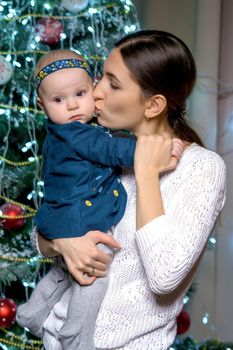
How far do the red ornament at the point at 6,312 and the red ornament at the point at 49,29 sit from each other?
3.32ft

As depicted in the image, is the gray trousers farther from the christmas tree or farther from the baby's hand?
the christmas tree

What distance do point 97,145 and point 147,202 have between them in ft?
0.69

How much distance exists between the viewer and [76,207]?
5.16 ft

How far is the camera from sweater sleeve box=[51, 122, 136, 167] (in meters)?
1.56

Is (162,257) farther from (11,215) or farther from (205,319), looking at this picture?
(205,319)

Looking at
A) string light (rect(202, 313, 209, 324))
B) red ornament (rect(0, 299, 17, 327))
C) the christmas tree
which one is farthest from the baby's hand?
string light (rect(202, 313, 209, 324))

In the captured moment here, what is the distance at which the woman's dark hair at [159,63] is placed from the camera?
1577 mm

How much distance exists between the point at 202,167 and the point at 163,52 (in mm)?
291

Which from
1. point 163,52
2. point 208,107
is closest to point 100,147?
point 163,52

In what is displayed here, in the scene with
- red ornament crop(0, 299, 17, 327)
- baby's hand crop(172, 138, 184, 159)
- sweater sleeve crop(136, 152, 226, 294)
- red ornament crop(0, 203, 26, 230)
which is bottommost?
red ornament crop(0, 299, 17, 327)

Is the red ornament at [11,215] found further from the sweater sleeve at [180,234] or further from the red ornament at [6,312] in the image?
the sweater sleeve at [180,234]

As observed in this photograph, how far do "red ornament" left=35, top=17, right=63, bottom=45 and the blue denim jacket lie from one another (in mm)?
991

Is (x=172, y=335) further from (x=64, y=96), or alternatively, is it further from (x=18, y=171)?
(x=18, y=171)

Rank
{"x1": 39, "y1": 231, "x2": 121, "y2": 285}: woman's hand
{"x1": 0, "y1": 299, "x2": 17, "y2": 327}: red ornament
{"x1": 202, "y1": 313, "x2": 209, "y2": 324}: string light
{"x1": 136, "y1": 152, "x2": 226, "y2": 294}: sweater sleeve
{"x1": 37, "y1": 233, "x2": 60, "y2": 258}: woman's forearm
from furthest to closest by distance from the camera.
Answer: {"x1": 202, "y1": 313, "x2": 209, "y2": 324}: string light
{"x1": 0, "y1": 299, "x2": 17, "y2": 327}: red ornament
{"x1": 37, "y1": 233, "x2": 60, "y2": 258}: woman's forearm
{"x1": 39, "y1": 231, "x2": 121, "y2": 285}: woman's hand
{"x1": 136, "y1": 152, "x2": 226, "y2": 294}: sweater sleeve
